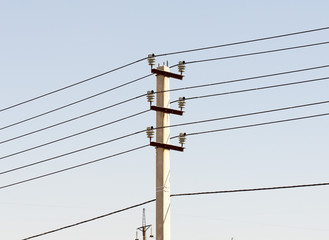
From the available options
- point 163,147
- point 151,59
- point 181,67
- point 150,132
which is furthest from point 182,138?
point 151,59

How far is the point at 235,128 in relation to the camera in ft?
81.9

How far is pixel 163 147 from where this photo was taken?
80.3 feet

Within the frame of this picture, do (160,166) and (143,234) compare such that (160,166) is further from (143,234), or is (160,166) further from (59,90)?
(143,234)

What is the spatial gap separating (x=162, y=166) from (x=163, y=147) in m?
0.61

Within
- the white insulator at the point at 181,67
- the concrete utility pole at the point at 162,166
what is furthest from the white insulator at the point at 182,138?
the white insulator at the point at 181,67

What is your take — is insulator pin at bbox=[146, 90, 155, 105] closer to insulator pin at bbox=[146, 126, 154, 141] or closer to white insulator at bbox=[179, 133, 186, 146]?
insulator pin at bbox=[146, 126, 154, 141]

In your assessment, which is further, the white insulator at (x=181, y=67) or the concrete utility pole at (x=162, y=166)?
the white insulator at (x=181, y=67)

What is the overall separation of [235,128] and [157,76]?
113 inches

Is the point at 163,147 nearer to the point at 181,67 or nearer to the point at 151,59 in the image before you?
the point at 181,67

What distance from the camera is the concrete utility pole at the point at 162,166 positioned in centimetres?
2369

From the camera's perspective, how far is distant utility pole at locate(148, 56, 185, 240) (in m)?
23.7

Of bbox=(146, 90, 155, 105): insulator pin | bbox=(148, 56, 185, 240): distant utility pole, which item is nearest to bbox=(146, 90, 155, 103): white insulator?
bbox=(146, 90, 155, 105): insulator pin

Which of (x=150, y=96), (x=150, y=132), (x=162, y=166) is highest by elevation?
(x=150, y=96)

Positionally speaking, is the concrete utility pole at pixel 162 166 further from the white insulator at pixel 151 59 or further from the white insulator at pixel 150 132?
the white insulator at pixel 151 59
